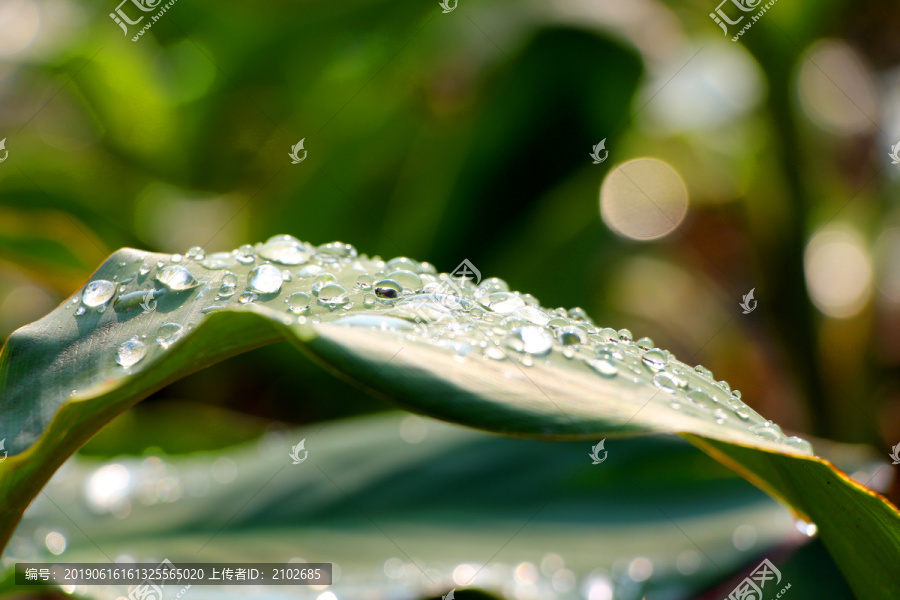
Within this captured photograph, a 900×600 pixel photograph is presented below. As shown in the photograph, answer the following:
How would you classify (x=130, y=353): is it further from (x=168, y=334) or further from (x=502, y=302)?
(x=502, y=302)

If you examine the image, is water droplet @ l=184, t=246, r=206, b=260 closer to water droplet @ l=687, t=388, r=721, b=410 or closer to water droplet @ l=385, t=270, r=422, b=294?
water droplet @ l=385, t=270, r=422, b=294

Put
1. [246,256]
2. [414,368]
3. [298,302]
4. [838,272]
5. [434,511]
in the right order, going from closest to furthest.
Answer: [414,368]
[298,302]
[246,256]
[434,511]
[838,272]

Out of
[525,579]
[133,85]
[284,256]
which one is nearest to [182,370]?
[284,256]

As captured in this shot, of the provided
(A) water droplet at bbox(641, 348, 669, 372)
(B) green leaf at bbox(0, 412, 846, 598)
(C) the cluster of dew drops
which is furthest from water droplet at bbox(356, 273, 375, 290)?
(B) green leaf at bbox(0, 412, 846, 598)

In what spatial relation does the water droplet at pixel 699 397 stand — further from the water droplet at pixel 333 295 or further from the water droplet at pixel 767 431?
the water droplet at pixel 333 295

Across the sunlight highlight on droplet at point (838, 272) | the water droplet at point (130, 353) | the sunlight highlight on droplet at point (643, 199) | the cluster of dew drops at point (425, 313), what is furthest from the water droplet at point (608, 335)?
the sunlight highlight on droplet at point (838, 272)

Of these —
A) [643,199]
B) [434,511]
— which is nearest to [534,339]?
[434,511]
